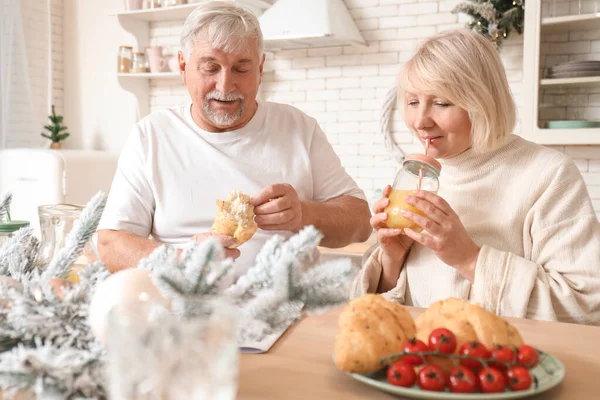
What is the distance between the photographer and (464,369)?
764 millimetres

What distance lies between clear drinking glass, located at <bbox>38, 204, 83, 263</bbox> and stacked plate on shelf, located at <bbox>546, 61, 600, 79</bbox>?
10.0 feet

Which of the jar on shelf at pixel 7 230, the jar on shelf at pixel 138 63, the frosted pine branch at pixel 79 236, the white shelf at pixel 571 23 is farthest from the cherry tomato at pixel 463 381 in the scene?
the jar on shelf at pixel 138 63

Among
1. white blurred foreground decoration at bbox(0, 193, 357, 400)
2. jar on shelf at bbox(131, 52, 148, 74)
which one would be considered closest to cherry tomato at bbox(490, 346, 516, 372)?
white blurred foreground decoration at bbox(0, 193, 357, 400)

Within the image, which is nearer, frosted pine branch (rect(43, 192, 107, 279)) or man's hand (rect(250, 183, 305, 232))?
frosted pine branch (rect(43, 192, 107, 279))

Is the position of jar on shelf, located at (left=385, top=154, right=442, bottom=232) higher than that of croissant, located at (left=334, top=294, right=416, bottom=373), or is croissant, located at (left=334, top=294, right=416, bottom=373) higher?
jar on shelf, located at (left=385, top=154, right=442, bottom=232)

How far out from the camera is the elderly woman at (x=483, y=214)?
4.85 ft

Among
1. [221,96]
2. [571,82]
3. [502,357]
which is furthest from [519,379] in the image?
[571,82]

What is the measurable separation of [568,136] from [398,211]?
229cm

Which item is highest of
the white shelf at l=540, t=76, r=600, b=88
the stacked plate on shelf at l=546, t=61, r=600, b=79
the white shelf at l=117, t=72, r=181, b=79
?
the white shelf at l=117, t=72, r=181, b=79

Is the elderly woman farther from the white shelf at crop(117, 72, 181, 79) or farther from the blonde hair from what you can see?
the white shelf at crop(117, 72, 181, 79)

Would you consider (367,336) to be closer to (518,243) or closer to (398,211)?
(398,211)

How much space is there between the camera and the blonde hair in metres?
1.60

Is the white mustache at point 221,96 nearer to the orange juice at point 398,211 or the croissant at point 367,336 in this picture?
the orange juice at point 398,211

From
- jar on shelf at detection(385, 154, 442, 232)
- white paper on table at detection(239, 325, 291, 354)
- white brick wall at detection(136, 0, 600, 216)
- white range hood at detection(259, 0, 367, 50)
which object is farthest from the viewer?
white brick wall at detection(136, 0, 600, 216)
